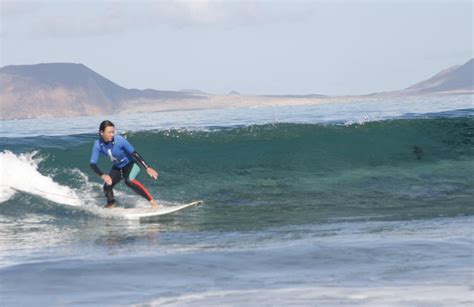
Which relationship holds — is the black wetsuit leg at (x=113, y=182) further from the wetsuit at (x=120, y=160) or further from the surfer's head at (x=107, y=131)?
the surfer's head at (x=107, y=131)

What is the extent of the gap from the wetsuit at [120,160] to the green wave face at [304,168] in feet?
4.71

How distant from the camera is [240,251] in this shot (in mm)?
9531

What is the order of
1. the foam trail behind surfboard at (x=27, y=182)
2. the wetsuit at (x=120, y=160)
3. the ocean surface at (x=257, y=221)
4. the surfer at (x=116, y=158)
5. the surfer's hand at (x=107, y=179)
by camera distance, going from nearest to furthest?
1. the ocean surface at (x=257, y=221)
2. the surfer's hand at (x=107, y=179)
3. the surfer at (x=116, y=158)
4. the wetsuit at (x=120, y=160)
5. the foam trail behind surfboard at (x=27, y=182)

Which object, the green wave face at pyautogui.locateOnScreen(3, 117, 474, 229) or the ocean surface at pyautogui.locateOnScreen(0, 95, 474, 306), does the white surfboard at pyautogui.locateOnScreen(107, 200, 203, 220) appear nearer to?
the ocean surface at pyautogui.locateOnScreen(0, 95, 474, 306)

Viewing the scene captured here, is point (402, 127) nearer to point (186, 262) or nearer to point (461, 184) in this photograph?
point (461, 184)

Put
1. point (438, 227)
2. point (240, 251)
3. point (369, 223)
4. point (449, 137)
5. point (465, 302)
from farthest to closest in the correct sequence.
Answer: point (449, 137) → point (369, 223) → point (438, 227) → point (240, 251) → point (465, 302)

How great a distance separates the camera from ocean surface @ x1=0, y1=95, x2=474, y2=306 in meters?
7.33

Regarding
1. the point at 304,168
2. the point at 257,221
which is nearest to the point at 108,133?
the point at 257,221

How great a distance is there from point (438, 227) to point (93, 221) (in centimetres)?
626

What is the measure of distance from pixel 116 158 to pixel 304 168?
7708 mm

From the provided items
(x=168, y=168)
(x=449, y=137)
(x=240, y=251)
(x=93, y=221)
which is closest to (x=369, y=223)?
(x=240, y=251)

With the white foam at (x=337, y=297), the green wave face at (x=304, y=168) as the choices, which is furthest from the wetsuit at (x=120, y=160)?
the white foam at (x=337, y=297)

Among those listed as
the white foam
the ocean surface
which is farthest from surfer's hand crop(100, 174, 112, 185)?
the white foam

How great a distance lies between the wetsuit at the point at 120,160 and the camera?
552 inches
